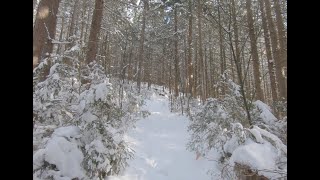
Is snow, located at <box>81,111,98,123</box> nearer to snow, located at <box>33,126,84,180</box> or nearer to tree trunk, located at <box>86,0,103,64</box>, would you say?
snow, located at <box>33,126,84,180</box>

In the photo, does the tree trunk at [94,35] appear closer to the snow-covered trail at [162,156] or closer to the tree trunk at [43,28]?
the tree trunk at [43,28]

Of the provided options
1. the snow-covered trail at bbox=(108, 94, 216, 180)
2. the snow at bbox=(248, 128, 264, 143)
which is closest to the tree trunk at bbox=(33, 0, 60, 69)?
the snow-covered trail at bbox=(108, 94, 216, 180)

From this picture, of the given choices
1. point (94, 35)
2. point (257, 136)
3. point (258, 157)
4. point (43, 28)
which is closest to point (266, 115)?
point (257, 136)

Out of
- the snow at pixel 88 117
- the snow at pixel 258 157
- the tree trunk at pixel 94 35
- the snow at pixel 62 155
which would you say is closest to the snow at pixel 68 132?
the snow at pixel 62 155

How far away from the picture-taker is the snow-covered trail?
27.1 feet

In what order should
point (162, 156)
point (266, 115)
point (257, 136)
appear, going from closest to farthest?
1. point (257, 136)
2. point (266, 115)
3. point (162, 156)

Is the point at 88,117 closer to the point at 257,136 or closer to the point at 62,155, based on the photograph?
the point at 62,155

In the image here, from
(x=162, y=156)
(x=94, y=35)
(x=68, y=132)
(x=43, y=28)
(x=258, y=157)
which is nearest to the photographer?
(x=258, y=157)

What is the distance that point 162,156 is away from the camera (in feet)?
33.8

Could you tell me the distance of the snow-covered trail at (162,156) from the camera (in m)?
8.27

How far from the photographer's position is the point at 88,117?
20.6ft

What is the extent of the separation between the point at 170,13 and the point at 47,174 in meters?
22.3
